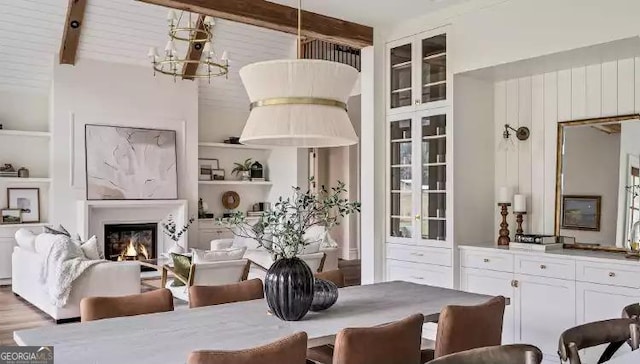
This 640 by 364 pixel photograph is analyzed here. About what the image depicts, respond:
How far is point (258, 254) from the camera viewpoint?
263 inches

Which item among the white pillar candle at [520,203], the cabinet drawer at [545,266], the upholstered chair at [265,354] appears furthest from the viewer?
the white pillar candle at [520,203]

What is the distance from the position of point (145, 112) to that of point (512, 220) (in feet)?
20.0

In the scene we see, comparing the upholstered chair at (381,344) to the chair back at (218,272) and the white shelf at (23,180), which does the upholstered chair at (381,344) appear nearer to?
the chair back at (218,272)

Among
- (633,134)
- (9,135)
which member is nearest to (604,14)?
(633,134)

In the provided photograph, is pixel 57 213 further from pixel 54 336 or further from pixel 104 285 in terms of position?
pixel 54 336

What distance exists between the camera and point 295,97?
234 centimetres

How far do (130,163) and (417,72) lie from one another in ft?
17.4

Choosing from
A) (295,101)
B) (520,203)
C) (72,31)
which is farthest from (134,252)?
(295,101)

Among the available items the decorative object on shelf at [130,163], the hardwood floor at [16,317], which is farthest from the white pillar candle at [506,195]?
the decorative object on shelf at [130,163]

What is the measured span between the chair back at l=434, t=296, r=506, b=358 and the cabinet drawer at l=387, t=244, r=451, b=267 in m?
2.28

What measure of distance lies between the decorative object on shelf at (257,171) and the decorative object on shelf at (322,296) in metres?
7.87

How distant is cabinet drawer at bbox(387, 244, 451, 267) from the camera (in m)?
5.02

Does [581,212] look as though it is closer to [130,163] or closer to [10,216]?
[130,163]

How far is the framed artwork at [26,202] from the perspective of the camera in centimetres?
837
